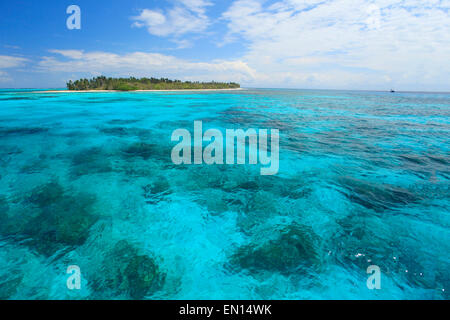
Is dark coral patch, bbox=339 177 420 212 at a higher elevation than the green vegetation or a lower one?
lower

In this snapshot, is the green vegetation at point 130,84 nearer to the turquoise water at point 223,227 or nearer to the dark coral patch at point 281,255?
the turquoise water at point 223,227

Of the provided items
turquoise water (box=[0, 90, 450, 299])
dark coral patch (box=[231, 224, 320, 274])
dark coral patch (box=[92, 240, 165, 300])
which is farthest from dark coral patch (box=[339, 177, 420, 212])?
dark coral patch (box=[92, 240, 165, 300])

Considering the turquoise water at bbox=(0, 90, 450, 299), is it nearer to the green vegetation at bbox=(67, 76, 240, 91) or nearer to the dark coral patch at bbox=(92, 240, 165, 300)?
the dark coral patch at bbox=(92, 240, 165, 300)

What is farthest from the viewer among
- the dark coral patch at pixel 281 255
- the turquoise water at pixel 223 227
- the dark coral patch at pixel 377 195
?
the dark coral patch at pixel 377 195

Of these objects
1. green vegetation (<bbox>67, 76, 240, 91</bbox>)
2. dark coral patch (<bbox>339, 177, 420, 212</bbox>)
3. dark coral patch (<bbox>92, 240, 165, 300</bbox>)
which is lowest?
dark coral patch (<bbox>92, 240, 165, 300</bbox>)

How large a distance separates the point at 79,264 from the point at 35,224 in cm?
208

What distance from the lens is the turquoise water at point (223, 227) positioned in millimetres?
3664

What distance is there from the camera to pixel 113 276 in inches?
147

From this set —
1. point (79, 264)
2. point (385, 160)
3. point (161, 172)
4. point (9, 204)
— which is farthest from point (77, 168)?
point (385, 160)

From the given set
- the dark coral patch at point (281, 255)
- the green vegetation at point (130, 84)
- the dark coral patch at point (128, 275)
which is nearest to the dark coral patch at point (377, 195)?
the dark coral patch at point (281, 255)

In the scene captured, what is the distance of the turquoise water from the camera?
366cm

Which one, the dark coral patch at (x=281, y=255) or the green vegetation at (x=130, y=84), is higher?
the green vegetation at (x=130, y=84)
